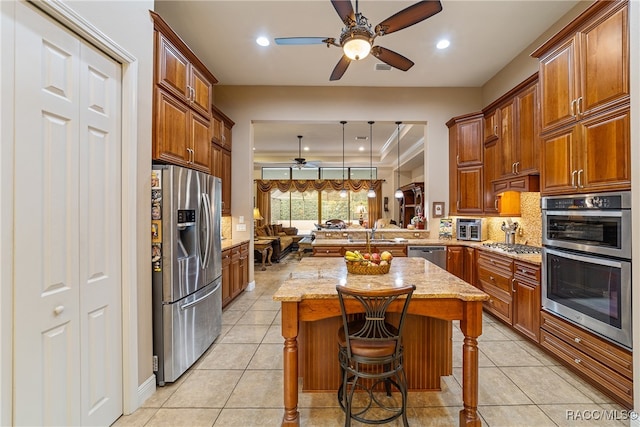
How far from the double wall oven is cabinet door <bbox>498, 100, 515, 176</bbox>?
1283mm

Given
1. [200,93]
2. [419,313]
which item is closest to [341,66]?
[200,93]

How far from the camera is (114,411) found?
74.2 inches

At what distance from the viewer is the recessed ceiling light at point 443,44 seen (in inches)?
140

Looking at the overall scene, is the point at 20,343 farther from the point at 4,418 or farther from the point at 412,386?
the point at 412,386

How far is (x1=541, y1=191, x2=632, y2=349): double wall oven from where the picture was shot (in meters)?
1.96

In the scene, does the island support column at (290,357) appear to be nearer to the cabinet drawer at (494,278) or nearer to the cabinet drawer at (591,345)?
the cabinet drawer at (591,345)

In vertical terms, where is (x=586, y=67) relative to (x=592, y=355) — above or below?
above

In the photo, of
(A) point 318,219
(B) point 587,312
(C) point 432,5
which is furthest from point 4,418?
(A) point 318,219

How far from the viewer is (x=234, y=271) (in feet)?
14.0

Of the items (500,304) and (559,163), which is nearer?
(559,163)

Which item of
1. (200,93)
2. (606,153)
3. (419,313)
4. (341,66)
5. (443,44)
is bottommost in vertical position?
(419,313)

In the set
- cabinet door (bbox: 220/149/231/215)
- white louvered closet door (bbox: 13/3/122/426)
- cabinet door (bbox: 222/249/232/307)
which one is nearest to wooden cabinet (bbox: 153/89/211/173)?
white louvered closet door (bbox: 13/3/122/426)

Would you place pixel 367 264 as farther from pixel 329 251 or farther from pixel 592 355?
pixel 329 251

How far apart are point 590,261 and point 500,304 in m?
1.44
